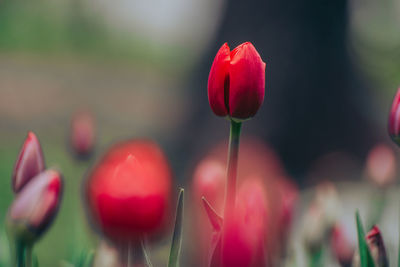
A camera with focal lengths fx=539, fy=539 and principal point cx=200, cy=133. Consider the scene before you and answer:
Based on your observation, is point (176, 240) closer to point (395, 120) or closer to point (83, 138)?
point (395, 120)

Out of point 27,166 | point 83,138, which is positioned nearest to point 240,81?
point 27,166

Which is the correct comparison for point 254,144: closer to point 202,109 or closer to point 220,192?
point 202,109

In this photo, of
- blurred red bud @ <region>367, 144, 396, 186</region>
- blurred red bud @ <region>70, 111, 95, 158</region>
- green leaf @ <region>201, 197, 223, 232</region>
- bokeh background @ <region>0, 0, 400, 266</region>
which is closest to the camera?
green leaf @ <region>201, 197, 223, 232</region>

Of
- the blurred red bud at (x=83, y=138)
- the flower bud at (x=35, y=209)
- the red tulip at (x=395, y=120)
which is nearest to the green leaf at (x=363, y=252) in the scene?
the red tulip at (x=395, y=120)

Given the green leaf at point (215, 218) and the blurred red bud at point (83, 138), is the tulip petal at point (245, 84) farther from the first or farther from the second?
the blurred red bud at point (83, 138)

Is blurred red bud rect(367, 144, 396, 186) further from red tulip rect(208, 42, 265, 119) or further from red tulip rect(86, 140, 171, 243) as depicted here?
red tulip rect(86, 140, 171, 243)

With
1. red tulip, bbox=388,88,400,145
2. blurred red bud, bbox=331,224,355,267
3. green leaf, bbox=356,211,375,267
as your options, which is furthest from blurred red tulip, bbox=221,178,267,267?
blurred red bud, bbox=331,224,355,267
